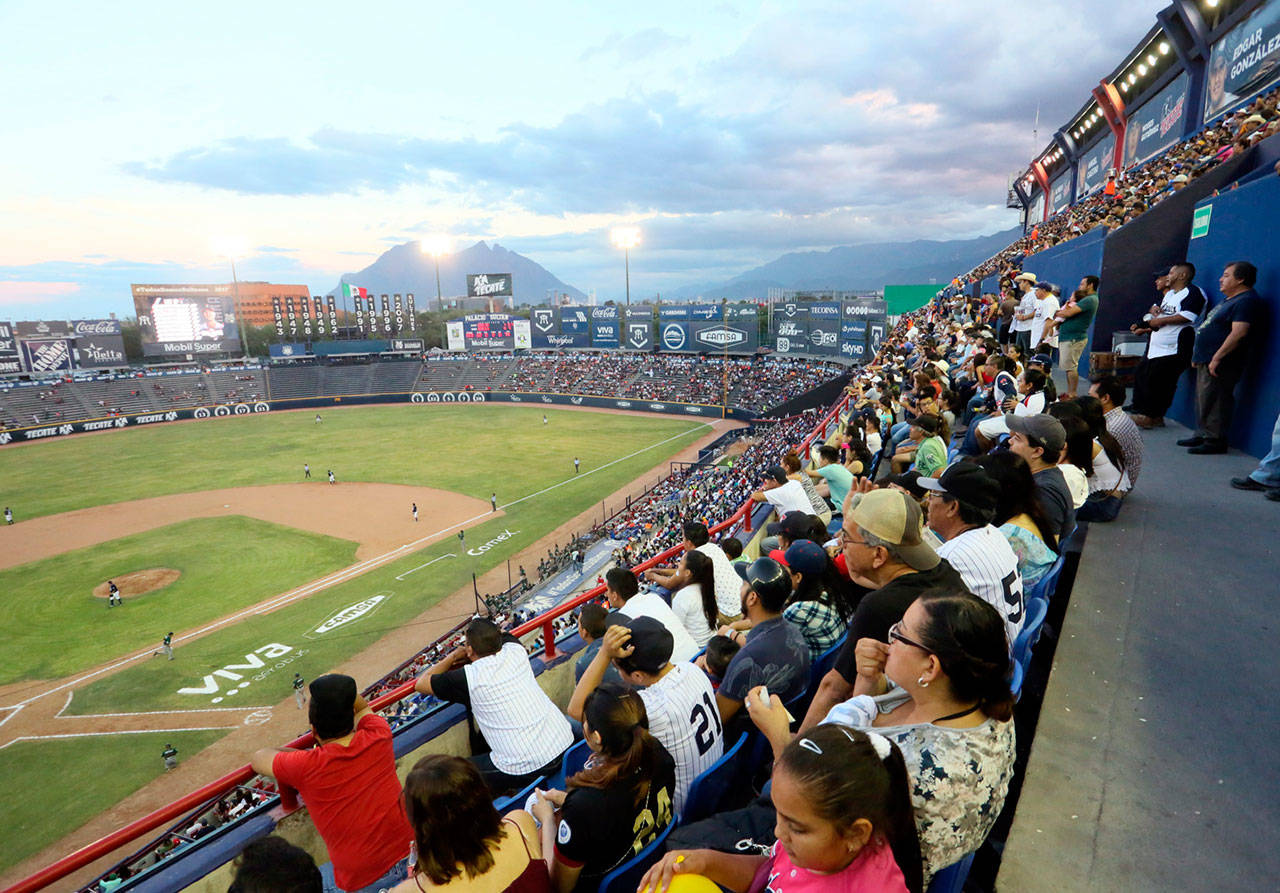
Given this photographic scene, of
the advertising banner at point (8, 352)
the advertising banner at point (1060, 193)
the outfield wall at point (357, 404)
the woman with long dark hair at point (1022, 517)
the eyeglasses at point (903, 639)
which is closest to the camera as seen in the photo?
the eyeglasses at point (903, 639)

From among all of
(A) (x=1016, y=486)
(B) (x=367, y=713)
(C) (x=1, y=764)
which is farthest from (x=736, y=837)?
(C) (x=1, y=764)

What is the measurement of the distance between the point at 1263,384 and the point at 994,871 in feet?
24.2

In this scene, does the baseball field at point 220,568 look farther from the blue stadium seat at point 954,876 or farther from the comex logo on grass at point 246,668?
the blue stadium seat at point 954,876

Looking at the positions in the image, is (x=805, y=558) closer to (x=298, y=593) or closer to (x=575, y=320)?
(x=298, y=593)

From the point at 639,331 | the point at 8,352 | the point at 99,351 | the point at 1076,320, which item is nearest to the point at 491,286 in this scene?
the point at 639,331

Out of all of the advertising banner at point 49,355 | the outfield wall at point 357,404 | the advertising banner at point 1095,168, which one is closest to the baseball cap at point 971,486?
the advertising banner at point 1095,168

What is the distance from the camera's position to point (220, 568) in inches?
908

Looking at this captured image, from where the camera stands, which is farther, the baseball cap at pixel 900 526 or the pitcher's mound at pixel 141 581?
the pitcher's mound at pixel 141 581

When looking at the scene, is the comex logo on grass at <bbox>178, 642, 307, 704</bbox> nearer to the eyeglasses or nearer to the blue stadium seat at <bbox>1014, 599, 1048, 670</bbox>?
the blue stadium seat at <bbox>1014, 599, 1048, 670</bbox>

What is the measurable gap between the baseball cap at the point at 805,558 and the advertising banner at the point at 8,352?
81289mm

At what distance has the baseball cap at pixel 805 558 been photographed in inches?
151

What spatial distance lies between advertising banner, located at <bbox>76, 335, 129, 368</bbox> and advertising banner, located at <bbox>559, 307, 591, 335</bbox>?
44066 millimetres

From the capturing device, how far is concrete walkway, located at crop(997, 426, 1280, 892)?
2.30m

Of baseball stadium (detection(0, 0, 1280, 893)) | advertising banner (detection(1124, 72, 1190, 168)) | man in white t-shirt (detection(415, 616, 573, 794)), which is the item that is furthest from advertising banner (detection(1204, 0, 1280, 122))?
man in white t-shirt (detection(415, 616, 573, 794))
